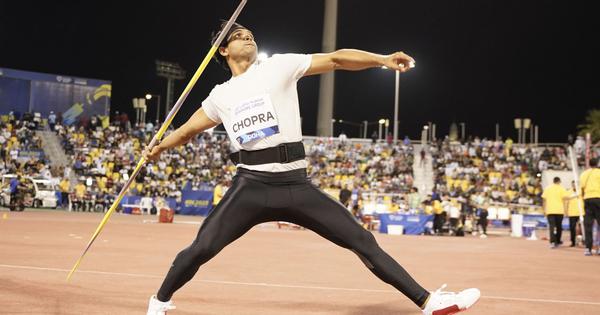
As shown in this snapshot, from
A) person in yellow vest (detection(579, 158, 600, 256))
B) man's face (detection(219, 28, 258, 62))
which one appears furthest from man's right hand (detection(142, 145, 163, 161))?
person in yellow vest (detection(579, 158, 600, 256))

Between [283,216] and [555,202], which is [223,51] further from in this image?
[555,202]

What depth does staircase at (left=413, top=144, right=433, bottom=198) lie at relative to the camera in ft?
138

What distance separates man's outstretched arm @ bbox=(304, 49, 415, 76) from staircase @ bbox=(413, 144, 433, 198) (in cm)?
3625

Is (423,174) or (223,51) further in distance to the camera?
(423,174)

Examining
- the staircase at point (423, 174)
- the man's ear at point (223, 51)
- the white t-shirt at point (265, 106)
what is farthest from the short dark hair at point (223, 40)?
the staircase at point (423, 174)

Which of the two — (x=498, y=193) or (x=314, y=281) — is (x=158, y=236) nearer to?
(x=314, y=281)

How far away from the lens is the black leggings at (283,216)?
5.19 meters

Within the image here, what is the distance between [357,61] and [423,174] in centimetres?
3933

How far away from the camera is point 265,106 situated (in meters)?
5.21

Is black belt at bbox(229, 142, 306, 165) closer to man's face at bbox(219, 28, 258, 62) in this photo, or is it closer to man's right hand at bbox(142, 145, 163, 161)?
man's face at bbox(219, 28, 258, 62)

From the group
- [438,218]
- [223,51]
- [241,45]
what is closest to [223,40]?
[223,51]

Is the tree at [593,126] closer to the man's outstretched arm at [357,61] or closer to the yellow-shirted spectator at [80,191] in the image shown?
the yellow-shirted spectator at [80,191]

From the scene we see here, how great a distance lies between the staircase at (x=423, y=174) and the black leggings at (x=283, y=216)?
119 feet

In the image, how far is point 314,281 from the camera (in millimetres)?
9625
